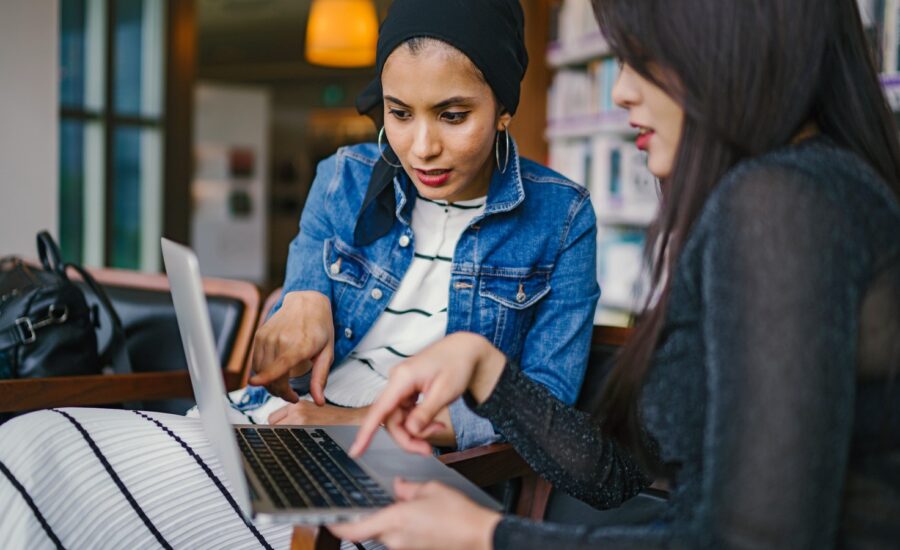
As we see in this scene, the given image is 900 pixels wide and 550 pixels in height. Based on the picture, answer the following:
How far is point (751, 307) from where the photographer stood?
0.73 metres

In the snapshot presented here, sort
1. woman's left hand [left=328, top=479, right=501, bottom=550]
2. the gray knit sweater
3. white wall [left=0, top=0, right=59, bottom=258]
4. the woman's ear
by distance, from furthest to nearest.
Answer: white wall [left=0, top=0, right=59, bottom=258]
the woman's ear
woman's left hand [left=328, top=479, right=501, bottom=550]
the gray knit sweater

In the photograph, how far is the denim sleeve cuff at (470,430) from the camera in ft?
4.57

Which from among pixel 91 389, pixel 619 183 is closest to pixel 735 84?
pixel 91 389

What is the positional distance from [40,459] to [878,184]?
37.4 inches

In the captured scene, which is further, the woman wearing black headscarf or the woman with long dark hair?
the woman wearing black headscarf

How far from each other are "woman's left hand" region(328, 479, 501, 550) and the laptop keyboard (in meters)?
0.05

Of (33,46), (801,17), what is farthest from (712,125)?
(33,46)

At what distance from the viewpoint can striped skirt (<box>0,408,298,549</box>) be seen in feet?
3.47

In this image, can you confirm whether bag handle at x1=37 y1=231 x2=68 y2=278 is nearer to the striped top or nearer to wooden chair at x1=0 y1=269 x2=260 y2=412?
wooden chair at x1=0 y1=269 x2=260 y2=412

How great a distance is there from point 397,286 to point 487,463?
38cm

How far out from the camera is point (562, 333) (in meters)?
1.44

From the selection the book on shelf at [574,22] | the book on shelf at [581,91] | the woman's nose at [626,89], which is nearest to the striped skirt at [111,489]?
the woman's nose at [626,89]

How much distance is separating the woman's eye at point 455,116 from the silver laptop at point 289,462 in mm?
482

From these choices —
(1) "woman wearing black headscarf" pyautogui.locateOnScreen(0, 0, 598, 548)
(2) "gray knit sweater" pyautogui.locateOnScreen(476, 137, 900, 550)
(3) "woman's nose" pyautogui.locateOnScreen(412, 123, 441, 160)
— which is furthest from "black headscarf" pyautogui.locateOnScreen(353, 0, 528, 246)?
(2) "gray knit sweater" pyautogui.locateOnScreen(476, 137, 900, 550)
